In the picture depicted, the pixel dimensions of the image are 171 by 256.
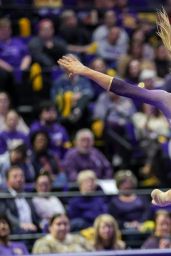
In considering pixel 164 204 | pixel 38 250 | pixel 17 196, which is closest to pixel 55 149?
pixel 17 196

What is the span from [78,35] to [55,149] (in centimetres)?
333

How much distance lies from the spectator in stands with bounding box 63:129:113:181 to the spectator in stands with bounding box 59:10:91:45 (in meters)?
3.37

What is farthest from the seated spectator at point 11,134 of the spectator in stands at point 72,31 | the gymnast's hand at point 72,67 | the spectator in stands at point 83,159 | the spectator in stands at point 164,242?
the gymnast's hand at point 72,67

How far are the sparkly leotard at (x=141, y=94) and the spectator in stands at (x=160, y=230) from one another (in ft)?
11.1

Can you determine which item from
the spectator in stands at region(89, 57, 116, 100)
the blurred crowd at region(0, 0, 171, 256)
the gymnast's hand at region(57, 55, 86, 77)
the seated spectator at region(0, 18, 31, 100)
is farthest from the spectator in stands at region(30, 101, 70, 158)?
the gymnast's hand at region(57, 55, 86, 77)

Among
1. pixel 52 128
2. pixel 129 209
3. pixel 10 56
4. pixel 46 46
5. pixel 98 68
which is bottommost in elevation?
pixel 129 209

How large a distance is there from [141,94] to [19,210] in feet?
12.8

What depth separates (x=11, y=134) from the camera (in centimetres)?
1134

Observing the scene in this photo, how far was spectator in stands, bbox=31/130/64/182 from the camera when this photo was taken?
11.1 metres

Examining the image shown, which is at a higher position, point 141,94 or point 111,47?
point 111,47

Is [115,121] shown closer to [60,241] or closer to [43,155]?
Answer: [43,155]

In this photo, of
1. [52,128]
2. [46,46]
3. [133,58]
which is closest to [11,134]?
[52,128]

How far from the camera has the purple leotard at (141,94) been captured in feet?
20.3

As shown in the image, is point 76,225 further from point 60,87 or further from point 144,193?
point 60,87
